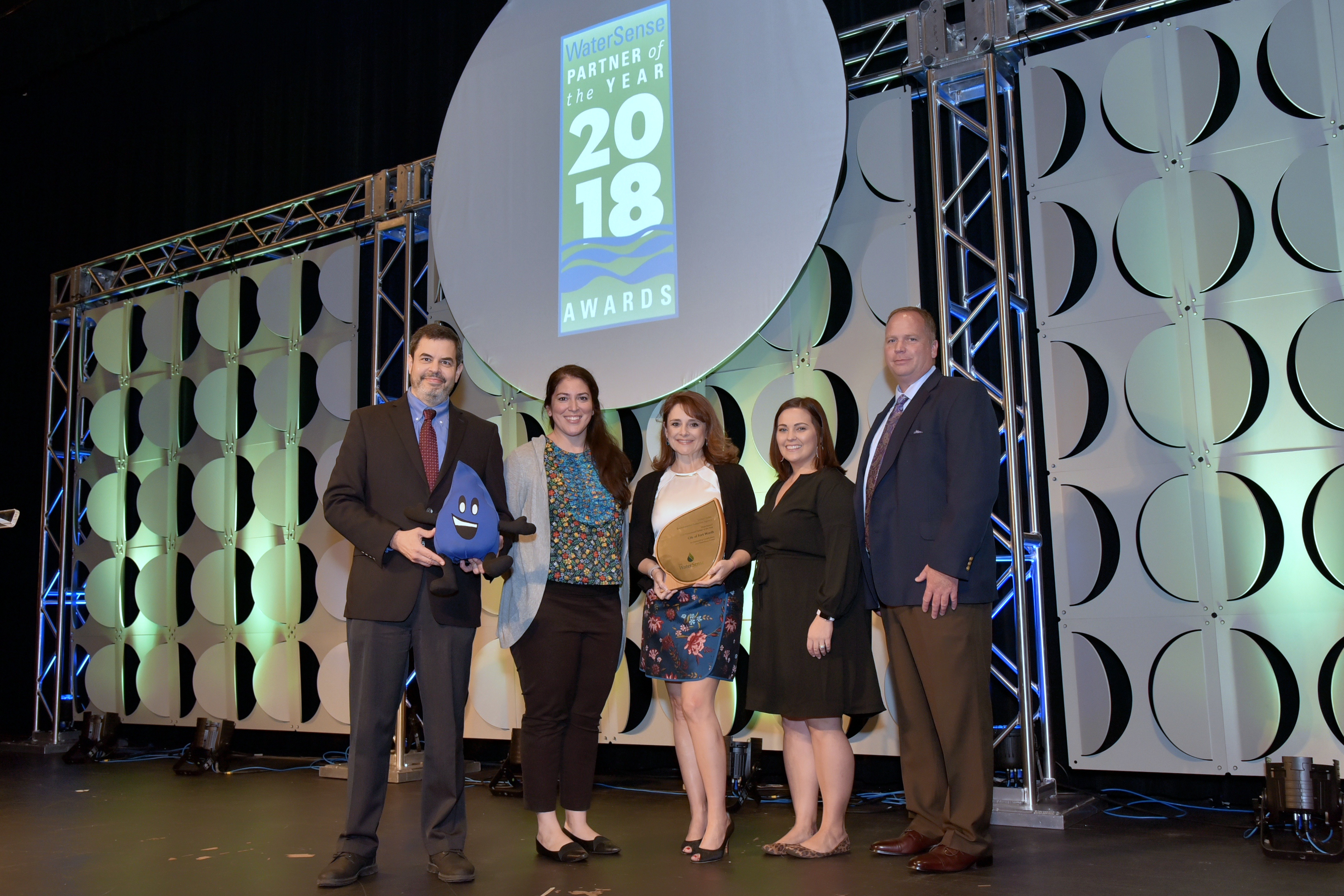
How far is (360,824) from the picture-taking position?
2.71m

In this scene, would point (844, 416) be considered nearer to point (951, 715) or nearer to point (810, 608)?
point (810, 608)

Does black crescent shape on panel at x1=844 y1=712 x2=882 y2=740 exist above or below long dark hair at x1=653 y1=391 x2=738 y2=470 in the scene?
below

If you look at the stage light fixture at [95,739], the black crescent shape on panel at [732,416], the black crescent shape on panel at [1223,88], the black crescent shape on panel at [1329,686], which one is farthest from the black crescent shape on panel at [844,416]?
the stage light fixture at [95,739]

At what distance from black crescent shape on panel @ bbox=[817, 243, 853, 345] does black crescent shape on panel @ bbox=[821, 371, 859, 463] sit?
18 centimetres

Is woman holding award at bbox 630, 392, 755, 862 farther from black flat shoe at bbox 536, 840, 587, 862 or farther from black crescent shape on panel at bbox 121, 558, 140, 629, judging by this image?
black crescent shape on panel at bbox 121, 558, 140, 629

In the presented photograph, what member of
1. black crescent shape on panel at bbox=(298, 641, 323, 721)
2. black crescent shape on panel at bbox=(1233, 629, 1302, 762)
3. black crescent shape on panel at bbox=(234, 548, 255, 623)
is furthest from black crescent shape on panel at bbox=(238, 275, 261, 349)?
black crescent shape on panel at bbox=(1233, 629, 1302, 762)

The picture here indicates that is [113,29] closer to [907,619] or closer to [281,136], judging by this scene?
[281,136]

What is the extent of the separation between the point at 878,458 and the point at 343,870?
72.4 inches

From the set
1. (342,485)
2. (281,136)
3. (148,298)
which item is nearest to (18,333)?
(148,298)

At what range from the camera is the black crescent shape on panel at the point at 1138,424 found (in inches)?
148

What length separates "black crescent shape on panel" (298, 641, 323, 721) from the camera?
19.0 feet

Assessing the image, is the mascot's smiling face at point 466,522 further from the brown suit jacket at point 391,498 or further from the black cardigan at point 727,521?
the black cardigan at point 727,521

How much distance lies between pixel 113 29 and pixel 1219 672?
24.8 ft

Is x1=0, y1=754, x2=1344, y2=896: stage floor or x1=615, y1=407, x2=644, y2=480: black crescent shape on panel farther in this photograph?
x1=615, y1=407, x2=644, y2=480: black crescent shape on panel
